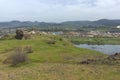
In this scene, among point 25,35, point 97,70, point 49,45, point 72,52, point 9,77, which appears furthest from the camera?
point 25,35

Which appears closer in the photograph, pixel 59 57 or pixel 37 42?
pixel 59 57

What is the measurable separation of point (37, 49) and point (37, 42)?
32.9 ft

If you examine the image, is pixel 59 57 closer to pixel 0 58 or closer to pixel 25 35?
pixel 0 58

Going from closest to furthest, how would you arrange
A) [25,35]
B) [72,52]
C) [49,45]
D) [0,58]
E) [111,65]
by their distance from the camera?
[111,65], [0,58], [72,52], [49,45], [25,35]

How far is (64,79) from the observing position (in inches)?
1266

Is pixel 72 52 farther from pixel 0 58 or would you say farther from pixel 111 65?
pixel 111 65

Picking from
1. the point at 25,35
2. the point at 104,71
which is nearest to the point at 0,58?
the point at 104,71

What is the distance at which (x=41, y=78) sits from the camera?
33000 millimetres

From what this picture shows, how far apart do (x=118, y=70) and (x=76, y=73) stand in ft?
17.7

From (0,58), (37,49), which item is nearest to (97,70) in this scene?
(0,58)

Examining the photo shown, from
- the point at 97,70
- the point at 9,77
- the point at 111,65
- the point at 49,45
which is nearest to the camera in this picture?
the point at 9,77

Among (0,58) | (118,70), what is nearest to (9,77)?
(118,70)

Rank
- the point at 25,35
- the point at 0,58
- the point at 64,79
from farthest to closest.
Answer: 1. the point at 25,35
2. the point at 0,58
3. the point at 64,79

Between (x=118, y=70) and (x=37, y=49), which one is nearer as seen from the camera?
(x=118, y=70)
